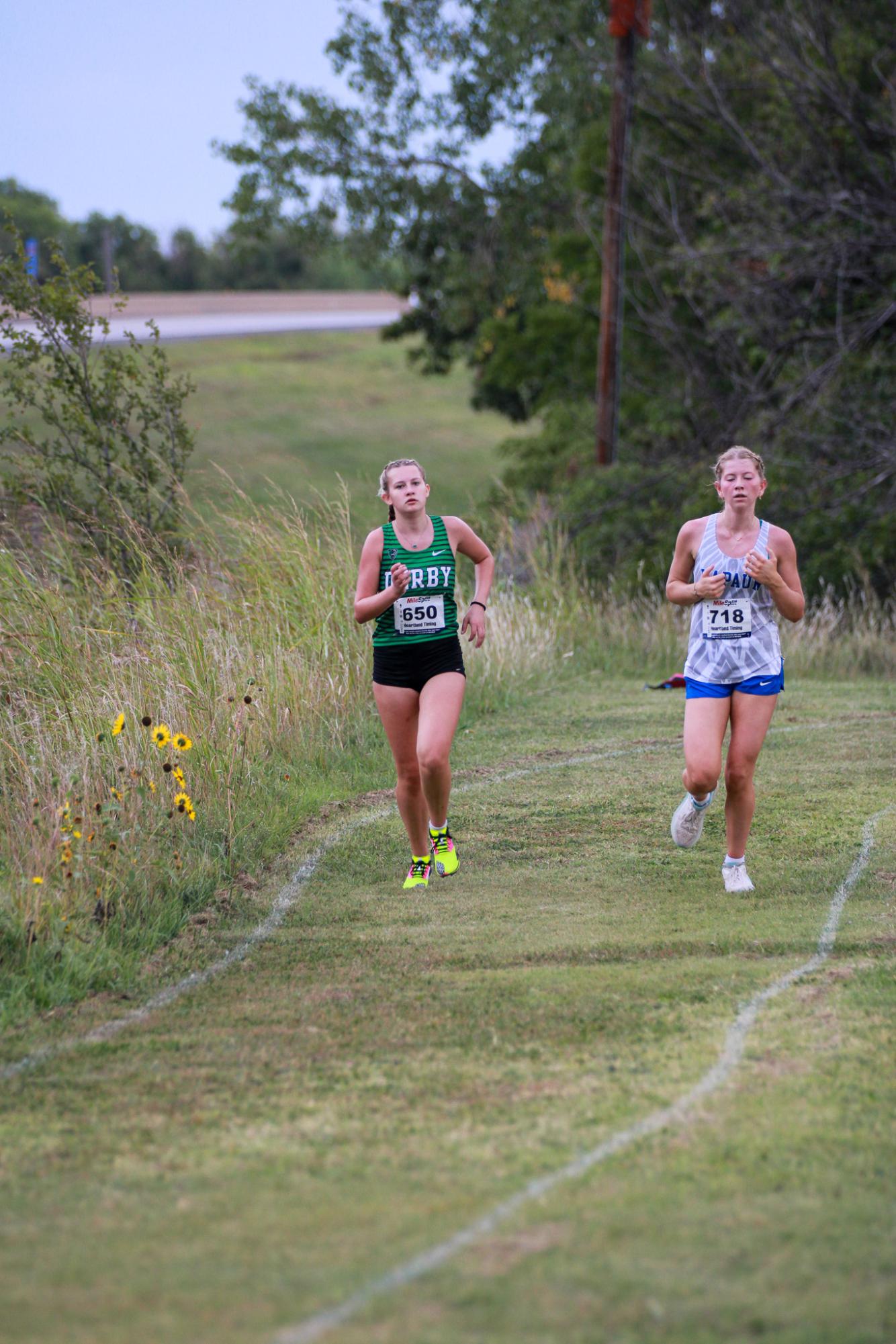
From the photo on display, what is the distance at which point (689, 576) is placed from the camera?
255 inches

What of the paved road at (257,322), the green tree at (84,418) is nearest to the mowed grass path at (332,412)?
the paved road at (257,322)

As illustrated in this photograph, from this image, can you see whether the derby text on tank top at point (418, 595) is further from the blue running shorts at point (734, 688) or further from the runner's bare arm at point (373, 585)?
the blue running shorts at point (734, 688)

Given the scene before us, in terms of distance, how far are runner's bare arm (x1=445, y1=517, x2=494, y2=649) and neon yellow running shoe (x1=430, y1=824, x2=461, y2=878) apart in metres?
0.97

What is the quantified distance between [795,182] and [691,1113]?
58.0ft

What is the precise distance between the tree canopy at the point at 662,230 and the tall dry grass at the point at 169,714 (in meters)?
7.24

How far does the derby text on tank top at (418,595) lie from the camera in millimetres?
6164

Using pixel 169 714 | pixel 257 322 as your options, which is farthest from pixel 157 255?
pixel 169 714

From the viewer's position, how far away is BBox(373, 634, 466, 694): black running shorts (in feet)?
20.5

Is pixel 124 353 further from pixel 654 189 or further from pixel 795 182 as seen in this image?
pixel 654 189

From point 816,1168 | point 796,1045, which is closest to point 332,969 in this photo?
point 796,1045

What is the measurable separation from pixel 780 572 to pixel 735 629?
1.12 ft

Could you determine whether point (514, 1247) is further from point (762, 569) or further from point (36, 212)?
point (36, 212)

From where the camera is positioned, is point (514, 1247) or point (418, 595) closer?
point (514, 1247)

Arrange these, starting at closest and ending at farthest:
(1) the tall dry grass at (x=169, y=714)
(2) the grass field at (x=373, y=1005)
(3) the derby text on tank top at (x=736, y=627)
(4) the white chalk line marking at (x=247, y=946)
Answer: (2) the grass field at (x=373, y=1005) < (4) the white chalk line marking at (x=247, y=946) < (1) the tall dry grass at (x=169, y=714) < (3) the derby text on tank top at (x=736, y=627)
